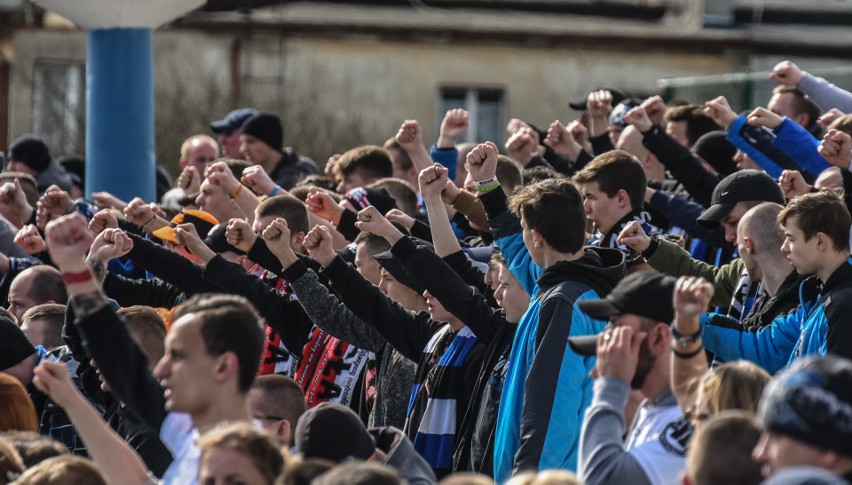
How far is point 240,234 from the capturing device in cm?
709

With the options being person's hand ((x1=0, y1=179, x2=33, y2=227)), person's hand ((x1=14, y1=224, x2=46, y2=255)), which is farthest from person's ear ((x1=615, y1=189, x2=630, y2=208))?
person's hand ((x1=0, y1=179, x2=33, y2=227))

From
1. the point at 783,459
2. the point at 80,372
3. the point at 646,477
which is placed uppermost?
the point at 783,459

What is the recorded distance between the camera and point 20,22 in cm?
2339

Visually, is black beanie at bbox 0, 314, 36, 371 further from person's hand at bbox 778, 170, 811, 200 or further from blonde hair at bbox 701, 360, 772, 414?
person's hand at bbox 778, 170, 811, 200

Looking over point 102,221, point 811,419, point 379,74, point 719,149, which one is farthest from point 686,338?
point 379,74

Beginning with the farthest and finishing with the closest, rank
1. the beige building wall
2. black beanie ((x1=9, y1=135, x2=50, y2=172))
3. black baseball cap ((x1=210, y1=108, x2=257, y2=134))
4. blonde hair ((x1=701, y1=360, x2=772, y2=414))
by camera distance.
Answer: the beige building wall < black beanie ((x1=9, y1=135, x2=50, y2=172)) < black baseball cap ((x1=210, y1=108, x2=257, y2=134)) < blonde hair ((x1=701, y1=360, x2=772, y2=414))

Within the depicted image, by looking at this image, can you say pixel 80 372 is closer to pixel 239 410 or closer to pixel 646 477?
pixel 239 410

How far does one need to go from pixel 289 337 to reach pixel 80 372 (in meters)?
1.14

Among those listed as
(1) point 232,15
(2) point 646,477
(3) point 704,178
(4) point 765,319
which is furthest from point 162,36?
(2) point 646,477

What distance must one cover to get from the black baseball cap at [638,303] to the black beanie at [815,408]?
3.86ft

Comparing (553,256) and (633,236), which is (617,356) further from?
(633,236)

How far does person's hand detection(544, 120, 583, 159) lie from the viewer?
29.9 feet

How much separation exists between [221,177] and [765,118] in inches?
115

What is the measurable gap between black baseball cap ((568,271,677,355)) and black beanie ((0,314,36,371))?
2.89 metres
